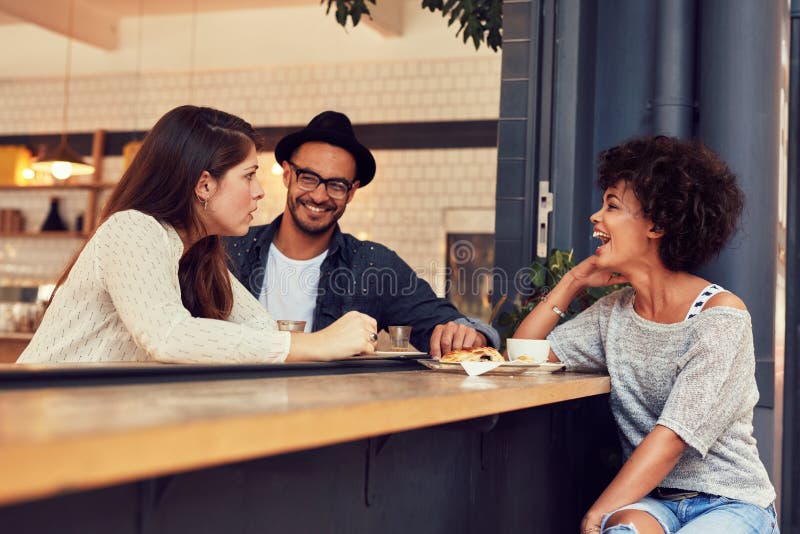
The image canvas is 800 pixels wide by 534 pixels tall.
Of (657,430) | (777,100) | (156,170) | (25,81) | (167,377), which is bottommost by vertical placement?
(657,430)

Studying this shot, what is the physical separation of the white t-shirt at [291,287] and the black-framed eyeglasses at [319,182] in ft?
0.79

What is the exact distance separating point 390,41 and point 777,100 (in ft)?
15.1

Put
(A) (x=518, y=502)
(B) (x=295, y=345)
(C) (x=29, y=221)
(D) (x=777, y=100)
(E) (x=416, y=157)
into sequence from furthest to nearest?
(C) (x=29, y=221), (E) (x=416, y=157), (D) (x=777, y=100), (A) (x=518, y=502), (B) (x=295, y=345)

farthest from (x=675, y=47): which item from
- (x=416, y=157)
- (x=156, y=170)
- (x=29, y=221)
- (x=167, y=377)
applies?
(x=29, y=221)

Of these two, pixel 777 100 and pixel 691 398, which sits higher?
pixel 777 100

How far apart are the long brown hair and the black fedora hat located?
3.47 feet

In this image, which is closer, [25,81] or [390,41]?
[390,41]

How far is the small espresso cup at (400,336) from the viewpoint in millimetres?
2629

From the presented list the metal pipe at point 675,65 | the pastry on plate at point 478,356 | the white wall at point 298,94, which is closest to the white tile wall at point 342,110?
the white wall at point 298,94

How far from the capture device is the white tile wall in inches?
294

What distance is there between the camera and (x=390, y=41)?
7664 millimetres

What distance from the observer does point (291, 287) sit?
141 inches

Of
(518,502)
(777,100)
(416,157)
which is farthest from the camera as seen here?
(416,157)

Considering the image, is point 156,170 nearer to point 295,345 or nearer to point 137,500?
point 295,345
